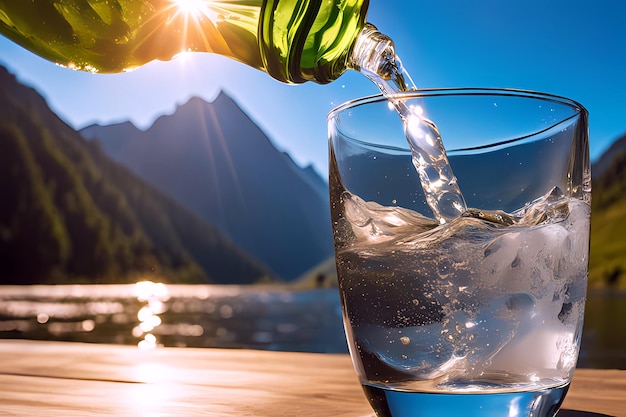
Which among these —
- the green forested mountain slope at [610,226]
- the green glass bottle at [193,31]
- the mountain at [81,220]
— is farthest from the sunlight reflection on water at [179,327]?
the green forested mountain slope at [610,226]

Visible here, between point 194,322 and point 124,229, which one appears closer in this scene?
point 194,322

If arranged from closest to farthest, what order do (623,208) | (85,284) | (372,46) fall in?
(372,46)
(623,208)
(85,284)

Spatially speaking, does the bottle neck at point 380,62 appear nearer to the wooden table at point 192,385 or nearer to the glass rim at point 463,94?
the glass rim at point 463,94

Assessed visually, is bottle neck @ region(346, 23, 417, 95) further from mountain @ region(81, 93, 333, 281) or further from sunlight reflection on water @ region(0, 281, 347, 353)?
mountain @ region(81, 93, 333, 281)

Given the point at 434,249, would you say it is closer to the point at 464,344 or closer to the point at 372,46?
the point at 464,344

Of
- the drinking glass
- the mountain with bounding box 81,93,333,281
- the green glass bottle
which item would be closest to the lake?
the green glass bottle

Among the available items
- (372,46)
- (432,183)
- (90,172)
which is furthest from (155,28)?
(90,172)

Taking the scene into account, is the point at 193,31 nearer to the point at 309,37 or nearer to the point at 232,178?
the point at 309,37

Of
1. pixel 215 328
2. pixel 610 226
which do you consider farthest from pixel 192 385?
pixel 610 226
